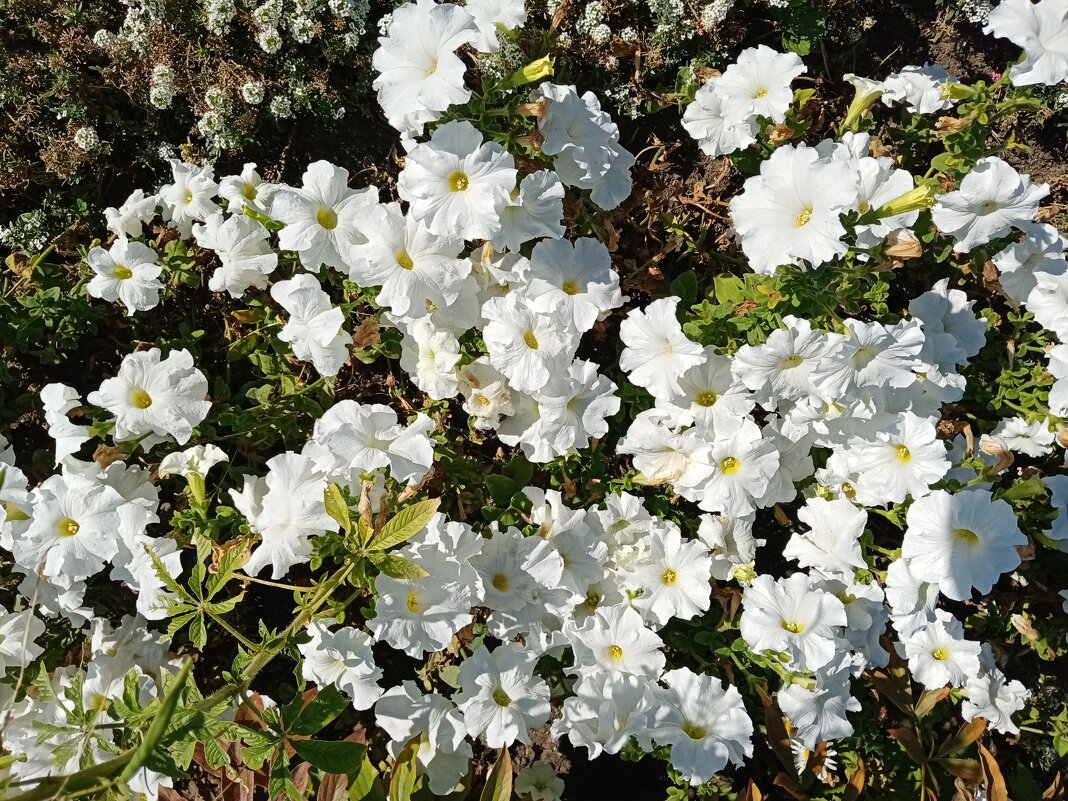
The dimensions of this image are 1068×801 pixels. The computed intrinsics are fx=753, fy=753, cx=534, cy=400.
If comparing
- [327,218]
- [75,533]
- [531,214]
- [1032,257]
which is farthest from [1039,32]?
[75,533]

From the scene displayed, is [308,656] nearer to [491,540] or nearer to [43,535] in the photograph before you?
[491,540]

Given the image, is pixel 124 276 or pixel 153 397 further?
pixel 124 276

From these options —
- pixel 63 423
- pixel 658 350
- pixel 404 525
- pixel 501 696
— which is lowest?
pixel 501 696

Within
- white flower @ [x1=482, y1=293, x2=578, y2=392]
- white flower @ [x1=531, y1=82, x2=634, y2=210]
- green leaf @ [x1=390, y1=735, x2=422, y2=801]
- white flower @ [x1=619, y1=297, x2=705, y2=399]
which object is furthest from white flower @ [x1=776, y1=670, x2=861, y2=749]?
white flower @ [x1=531, y1=82, x2=634, y2=210]

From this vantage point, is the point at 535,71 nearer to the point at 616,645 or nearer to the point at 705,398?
the point at 705,398

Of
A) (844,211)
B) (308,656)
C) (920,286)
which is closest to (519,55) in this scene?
(844,211)

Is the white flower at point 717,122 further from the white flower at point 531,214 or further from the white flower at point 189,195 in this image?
the white flower at point 189,195

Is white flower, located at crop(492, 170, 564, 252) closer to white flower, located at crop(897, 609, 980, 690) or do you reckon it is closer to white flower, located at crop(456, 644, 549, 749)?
white flower, located at crop(456, 644, 549, 749)
